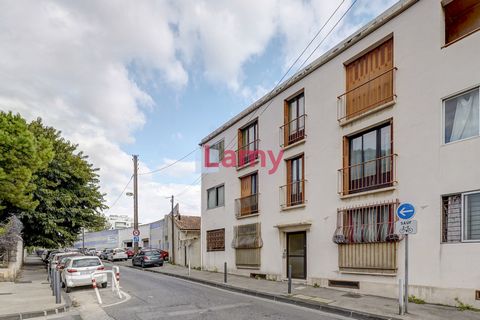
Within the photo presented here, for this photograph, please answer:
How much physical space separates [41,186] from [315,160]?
19.9 metres

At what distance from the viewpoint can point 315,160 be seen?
48.2 ft

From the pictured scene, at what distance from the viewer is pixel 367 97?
12.7 m

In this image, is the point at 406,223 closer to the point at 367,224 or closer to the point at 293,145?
the point at 367,224

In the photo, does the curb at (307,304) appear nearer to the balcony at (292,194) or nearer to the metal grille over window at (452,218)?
the metal grille over window at (452,218)

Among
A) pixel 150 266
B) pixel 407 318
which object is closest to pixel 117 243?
pixel 150 266

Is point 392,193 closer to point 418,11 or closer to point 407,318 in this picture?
point 407,318

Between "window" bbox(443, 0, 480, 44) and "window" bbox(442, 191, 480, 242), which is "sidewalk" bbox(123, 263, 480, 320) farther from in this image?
"window" bbox(443, 0, 480, 44)

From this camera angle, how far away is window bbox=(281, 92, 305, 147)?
52.3 feet

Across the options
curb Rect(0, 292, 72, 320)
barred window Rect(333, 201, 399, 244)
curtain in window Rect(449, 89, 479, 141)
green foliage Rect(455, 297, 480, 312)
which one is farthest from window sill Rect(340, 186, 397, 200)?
curb Rect(0, 292, 72, 320)

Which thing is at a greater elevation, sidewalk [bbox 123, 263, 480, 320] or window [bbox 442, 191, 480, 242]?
window [bbox 442, 191, 480, 242]

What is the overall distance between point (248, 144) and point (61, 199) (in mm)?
14775

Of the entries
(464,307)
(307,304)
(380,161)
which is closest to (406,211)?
(464,307)

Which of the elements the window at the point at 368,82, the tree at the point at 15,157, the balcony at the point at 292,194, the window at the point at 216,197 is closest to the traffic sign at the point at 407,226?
the window at the point at 368,82

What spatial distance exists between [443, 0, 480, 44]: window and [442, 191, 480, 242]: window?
4277 mm
